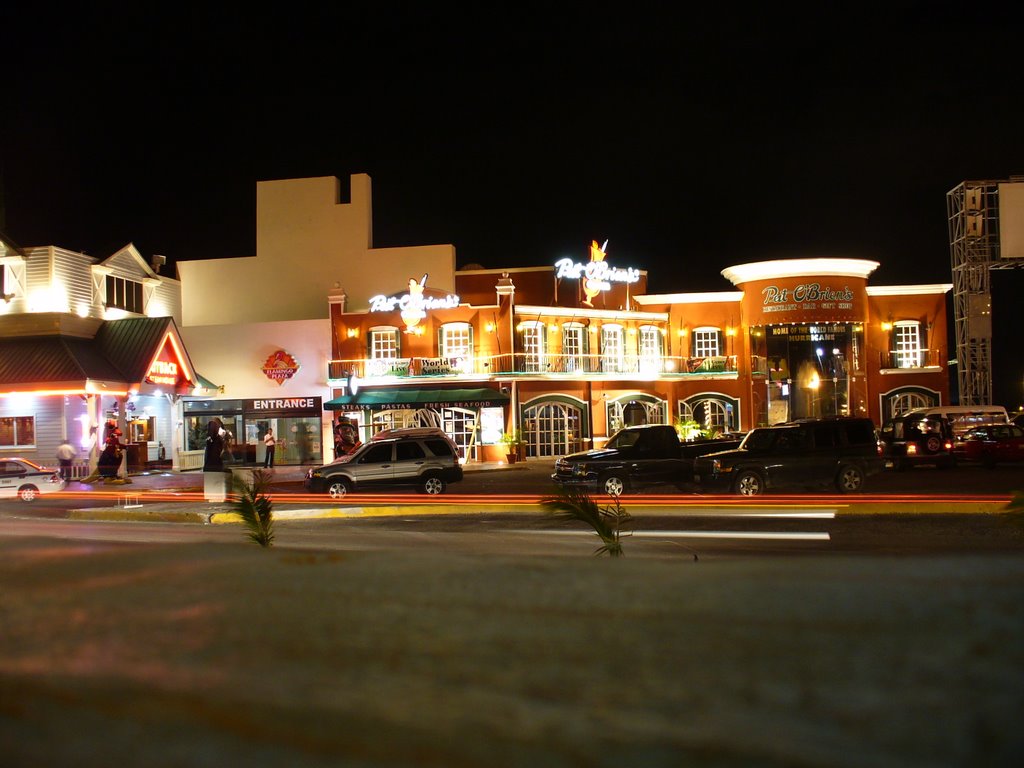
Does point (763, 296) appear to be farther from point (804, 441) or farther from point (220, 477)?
point (220, 477)

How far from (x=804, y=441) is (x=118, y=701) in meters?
18.5

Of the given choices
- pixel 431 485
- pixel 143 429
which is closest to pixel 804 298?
pixel 431 485

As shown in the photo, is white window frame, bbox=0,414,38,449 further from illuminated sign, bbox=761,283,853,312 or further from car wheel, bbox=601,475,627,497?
illuminated sign, bbox=761,283,853,312

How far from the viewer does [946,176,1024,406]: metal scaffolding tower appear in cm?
3675

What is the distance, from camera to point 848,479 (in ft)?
66.5

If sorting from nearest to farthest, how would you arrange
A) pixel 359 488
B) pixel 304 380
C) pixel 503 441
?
pixel 359 488 < pixel 503 441 < pixel 304 380

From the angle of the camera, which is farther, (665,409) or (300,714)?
(665,409)

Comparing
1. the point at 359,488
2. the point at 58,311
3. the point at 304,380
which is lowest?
the point at 359,488

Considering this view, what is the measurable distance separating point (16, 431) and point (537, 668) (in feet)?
106

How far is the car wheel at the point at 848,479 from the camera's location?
2027 cm

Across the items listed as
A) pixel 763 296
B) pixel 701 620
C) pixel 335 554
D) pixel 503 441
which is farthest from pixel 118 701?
pixel 763 296

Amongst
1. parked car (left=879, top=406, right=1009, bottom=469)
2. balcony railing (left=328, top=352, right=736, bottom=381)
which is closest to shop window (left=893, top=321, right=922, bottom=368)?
balcony railing (left=328, top=352, right=736, bottom=381)

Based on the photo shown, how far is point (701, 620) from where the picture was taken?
352cm

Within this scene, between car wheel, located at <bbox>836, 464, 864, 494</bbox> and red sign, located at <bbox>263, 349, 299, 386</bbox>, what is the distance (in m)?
24.1
